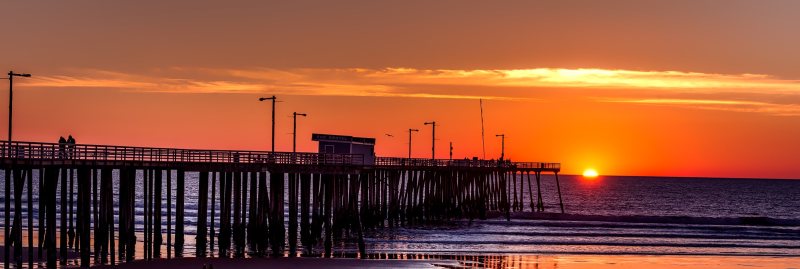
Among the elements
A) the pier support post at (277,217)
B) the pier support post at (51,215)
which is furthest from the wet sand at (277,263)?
the pier support post at (51,215)

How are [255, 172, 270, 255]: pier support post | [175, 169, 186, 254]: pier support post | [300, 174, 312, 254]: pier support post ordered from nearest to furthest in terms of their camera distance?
[175, 169, 186, 254]: pier support post → [255, 172, 270, 255]: pier support post → [300, 174, 312, 254]: pier support post

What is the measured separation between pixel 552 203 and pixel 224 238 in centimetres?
11258

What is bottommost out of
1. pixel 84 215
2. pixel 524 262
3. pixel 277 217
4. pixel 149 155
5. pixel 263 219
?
pixel 524 262

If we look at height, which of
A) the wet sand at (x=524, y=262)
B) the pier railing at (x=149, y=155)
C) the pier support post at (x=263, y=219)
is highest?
the pier railing at (x=149, y=155)

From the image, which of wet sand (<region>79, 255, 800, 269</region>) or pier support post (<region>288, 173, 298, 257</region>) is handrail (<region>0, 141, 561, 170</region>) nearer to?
pier support post (<region>288, 173, 298, 257</region>)

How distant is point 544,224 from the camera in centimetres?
8756

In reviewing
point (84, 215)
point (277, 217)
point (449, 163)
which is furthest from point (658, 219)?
point (84, 215)

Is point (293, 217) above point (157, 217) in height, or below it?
below

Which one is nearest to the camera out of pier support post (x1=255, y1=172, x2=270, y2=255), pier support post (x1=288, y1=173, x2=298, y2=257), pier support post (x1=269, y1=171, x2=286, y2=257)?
Answer: pier support post (x1=269, y1=171, x2=286, y2=257)

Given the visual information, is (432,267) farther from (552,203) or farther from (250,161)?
(552,203)

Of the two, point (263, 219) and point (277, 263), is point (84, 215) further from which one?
point (263, 219)

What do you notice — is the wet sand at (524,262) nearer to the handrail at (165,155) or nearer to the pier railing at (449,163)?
the handrail at (165,155)

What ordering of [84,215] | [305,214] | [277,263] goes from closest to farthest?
1. [84,215]
2. [277,263]
3. [305,214]

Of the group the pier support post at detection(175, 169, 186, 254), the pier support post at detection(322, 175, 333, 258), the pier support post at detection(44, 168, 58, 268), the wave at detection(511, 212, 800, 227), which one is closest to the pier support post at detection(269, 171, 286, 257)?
Result: the pier support post at detection(322, 175, 333, 258)
